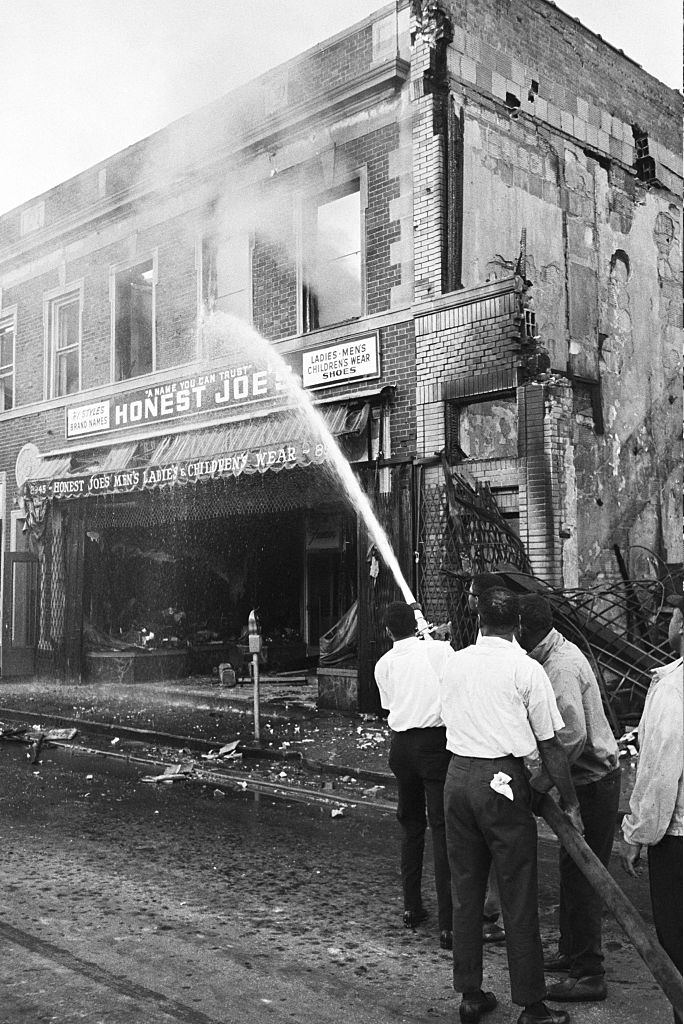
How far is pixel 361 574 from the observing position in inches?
508

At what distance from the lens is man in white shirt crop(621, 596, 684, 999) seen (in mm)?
3545

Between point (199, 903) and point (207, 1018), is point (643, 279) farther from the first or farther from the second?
point (207, 1018)

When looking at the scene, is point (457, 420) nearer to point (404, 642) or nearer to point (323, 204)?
point (323, 204)

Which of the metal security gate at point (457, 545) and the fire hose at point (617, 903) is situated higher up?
the metal security gate at point (457, 545)

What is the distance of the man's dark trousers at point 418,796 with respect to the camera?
5.20 m

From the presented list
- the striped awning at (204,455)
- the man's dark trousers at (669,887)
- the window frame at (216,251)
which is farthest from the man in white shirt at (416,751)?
the window frame at (216,251)

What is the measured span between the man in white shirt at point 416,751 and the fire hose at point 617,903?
1176mm

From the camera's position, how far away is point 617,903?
390 centimetres

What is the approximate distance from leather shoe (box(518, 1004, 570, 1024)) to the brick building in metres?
6.41

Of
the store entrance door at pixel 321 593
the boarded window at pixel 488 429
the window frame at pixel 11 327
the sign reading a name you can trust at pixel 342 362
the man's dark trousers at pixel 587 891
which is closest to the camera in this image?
the man's dark trousers at pixel 587 891

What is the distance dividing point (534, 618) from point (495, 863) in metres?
1.18

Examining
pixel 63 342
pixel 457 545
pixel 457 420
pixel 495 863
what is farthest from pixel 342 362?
pixel 495 863

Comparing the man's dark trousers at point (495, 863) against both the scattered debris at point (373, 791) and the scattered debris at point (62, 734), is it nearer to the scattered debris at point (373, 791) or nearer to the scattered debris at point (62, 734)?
the scattered debris at point (373, 791)

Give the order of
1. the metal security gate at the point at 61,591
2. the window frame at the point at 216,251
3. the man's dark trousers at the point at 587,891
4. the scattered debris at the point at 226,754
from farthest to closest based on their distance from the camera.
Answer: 1. the metal security gate at the point at 61,591
2. the window frame at the point at 216,251
3. the scattered debris at the point at 226,754
4. the man's dark trousers at the point at 587,891
